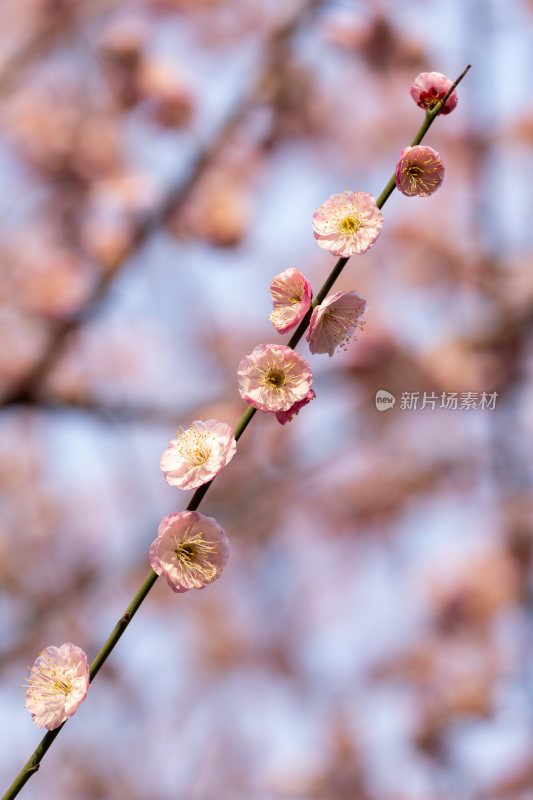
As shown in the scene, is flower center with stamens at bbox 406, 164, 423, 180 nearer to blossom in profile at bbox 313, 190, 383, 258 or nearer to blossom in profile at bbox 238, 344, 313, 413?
blossom in profile at bbox 313, 190, 383, 258

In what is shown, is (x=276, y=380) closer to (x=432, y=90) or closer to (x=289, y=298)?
(x=289, y=298)

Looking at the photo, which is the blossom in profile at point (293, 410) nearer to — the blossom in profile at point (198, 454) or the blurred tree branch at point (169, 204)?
the blossom in profile at point (198, 454)

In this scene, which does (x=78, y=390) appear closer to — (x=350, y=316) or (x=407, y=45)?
(x=350, y=316)

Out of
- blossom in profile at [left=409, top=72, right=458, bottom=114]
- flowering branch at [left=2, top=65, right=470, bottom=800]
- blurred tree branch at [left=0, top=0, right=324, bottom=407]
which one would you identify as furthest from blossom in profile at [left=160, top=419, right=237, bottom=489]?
blurred tree branch at [left=0, top=0, right=324, bottom=407]

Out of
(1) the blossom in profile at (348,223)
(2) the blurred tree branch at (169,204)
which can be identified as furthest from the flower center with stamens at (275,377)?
(2) the blurred tree branch at (169,204)

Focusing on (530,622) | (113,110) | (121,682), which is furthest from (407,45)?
(121,682)

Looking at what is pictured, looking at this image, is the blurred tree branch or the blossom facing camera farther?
the blurred tree branch
